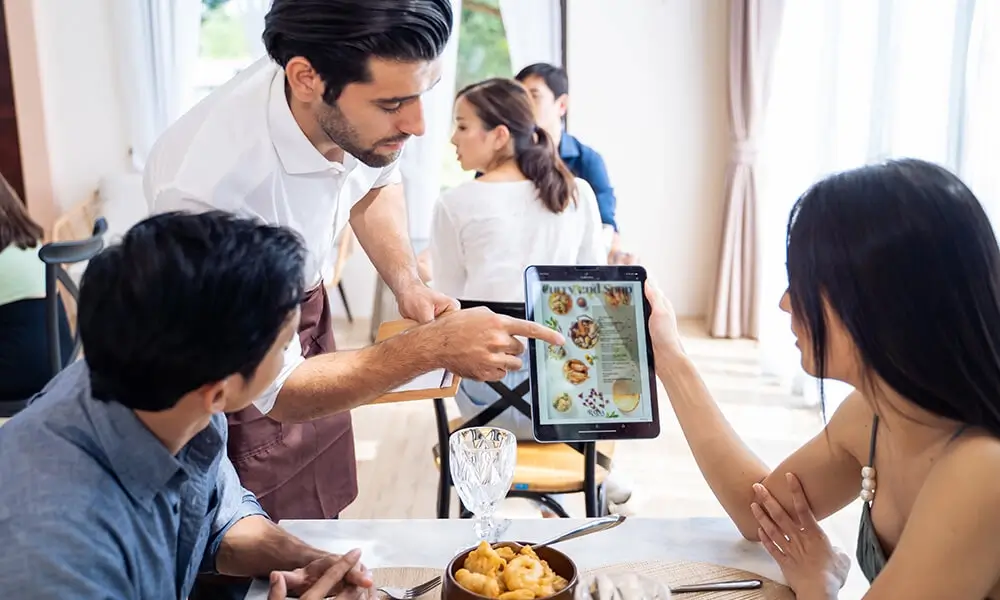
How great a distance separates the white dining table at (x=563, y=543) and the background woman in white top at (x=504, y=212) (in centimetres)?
124

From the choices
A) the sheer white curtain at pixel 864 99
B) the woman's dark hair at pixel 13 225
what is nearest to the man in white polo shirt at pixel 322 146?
the sheer white curtain at pixel 864 99

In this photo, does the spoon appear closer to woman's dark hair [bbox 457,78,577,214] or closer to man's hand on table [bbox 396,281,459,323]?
man's hand on table [bbox 396,281,459,323]

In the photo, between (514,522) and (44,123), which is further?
(44,123)

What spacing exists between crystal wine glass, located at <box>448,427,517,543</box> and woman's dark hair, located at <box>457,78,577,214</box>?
55.3 inches

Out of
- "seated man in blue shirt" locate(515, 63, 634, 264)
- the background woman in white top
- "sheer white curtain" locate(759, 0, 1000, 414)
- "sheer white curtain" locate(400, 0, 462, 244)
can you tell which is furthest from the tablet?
"sheer white curtain" locate(400, 0, 462, 244)

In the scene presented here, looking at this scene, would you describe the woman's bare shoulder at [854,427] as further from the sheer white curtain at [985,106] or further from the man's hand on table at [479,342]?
the sheer white curtain at [985,106]

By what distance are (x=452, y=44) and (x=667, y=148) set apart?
1331 millimetres

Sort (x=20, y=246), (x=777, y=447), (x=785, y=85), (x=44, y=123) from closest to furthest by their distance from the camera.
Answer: (x=20, y=246) < (x=777, y=447) < (x=785, y=85) < (x=44, y=123)

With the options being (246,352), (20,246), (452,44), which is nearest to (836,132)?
(452,44)

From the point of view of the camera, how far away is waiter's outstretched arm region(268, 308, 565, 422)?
142 centimetres

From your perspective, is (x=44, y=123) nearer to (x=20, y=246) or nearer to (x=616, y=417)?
(x=20, y=246)

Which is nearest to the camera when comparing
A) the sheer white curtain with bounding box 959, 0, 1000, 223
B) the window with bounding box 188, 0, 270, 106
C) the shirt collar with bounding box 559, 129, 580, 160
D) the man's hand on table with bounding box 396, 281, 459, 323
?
the man's hand on table with bounding box 396, 281, 459, 323

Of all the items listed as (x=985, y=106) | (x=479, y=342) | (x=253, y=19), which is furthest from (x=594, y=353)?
(x=253, y=19)

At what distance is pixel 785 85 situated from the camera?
165 inches
